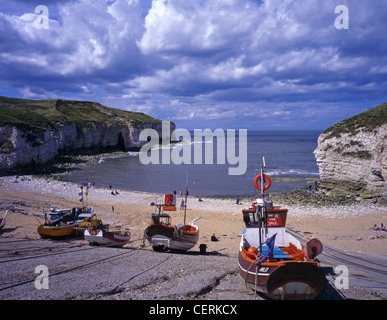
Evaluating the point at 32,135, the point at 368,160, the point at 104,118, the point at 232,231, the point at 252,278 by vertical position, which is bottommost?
the point at 232,231

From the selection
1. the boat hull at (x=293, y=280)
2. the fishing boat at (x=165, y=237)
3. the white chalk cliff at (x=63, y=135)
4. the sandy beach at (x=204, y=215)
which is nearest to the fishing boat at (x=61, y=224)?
the sandy beach at (x=204, y=215)

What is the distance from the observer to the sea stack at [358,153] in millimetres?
33562

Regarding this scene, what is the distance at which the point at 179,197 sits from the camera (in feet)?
129

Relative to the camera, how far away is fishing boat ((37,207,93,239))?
18578 millimetres

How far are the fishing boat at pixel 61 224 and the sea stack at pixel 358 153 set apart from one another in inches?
1332

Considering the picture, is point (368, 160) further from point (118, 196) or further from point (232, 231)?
point (118, 196)

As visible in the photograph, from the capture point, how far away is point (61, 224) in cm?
1967

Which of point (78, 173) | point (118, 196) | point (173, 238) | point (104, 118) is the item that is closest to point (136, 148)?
point (104, 118)

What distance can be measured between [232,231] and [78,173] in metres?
40.3

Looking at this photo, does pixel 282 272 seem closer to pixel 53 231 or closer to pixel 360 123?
pixel 53 231
